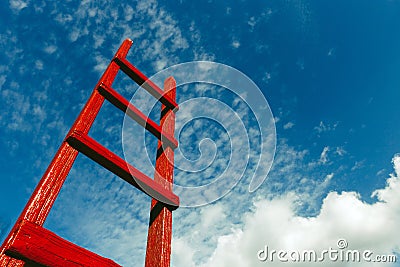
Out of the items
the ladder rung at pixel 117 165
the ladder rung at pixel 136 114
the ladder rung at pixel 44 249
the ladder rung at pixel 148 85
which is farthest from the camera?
the ladder rung at pixel 148 85

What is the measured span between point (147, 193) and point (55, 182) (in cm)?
63

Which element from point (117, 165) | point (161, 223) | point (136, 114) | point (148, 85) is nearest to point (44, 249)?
point (117, 165)

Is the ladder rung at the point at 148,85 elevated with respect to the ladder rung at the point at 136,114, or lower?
elevated

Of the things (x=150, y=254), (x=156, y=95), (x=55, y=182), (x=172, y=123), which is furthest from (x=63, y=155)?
(x=156, y=95)

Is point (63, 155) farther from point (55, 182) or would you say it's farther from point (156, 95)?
point (156, 95)

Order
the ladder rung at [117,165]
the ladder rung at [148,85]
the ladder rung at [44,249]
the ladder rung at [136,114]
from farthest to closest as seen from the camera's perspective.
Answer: the ladder rung at [148,85], the ladder rung at [136,114], the ladder rung at [117,165], the ladder rung at [44,249]

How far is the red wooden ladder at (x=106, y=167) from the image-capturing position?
119 cm

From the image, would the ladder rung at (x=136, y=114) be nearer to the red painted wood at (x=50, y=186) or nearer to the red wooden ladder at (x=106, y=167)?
the red wooden ladder at (x=106, y=167)

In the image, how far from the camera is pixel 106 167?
6.03ft

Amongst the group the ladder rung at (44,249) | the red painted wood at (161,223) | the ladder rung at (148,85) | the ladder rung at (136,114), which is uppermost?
the ladder rung at (148,85)

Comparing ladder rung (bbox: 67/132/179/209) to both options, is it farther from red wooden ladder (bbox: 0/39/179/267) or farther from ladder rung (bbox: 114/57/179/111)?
ladder rung (bbox: 114/57/179/111)

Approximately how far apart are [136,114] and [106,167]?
0.88m

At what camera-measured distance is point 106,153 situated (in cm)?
179

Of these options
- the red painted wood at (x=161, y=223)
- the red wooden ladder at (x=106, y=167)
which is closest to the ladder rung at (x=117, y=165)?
the red wooden ladder at (x=106, y=167)
